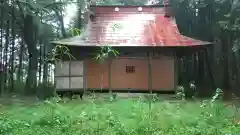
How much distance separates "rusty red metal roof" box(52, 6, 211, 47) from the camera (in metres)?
16.7

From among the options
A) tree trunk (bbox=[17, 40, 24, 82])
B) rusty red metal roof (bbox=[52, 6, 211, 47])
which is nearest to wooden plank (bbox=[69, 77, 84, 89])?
rusty red metal roof (bbox=[52, 6, 211, 47])

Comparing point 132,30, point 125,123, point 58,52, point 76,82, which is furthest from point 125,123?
point 132,30

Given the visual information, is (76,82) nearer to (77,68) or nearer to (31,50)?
(77,68)

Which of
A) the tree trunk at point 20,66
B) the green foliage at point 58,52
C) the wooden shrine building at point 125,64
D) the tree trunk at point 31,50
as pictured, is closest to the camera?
the green foliage at point 58,52

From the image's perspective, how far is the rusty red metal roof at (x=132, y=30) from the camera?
16.7m

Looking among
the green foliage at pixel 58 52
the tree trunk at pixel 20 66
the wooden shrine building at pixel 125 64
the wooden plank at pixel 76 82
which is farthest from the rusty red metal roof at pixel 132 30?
the tree trunk at pixel 20 66

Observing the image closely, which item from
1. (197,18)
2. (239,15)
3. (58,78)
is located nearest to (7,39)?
(58,78)

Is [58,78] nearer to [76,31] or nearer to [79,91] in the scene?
[79,91]

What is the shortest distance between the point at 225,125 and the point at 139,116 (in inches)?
68.9

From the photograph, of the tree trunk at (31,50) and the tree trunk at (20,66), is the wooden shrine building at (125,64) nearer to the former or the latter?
the tree trunk at (31,50)

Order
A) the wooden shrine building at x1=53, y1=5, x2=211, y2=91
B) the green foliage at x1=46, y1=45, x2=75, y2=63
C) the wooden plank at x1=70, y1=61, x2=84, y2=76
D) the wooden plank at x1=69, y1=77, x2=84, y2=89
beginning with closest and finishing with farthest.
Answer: the green foliage at x1=46, y1=45, x2=75, y2=63, the wooden shrine building at x1=53, y1=5, x2=211, y2=91, the wooden plank at x1=69, y1=77, x2=84, y2=89, the wooden plank at x1=70, y1=61, x2=84, y2=76

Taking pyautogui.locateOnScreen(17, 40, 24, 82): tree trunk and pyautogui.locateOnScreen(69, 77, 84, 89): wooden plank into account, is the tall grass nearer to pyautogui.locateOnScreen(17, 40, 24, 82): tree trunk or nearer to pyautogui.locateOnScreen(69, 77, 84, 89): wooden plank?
pyautogui.locateOnScreen(69, 77, 84, 89): wooden plank

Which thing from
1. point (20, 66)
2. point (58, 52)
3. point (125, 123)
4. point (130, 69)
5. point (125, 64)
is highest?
point (58, 52)

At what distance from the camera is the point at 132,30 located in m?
17.9
